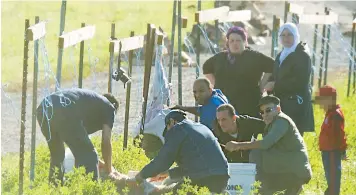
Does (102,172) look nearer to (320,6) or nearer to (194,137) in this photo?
(194,137)

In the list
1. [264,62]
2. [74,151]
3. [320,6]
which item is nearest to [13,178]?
[74,151]

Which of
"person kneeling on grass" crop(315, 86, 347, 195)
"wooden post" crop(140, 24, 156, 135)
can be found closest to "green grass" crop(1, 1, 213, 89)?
"wooden post" crop(140, 24, 156, 135)

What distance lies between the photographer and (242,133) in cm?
1022

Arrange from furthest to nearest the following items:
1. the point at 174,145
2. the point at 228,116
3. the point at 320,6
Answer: the point at 320,6
the point at 228,116
the point at 174,145

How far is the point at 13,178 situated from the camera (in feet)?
35.2

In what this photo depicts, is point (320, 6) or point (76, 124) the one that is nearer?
point (76, 124)

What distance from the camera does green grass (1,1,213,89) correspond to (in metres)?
20.7

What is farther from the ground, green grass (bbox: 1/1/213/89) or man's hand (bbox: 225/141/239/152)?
green grass (bbox: 1/1/213/89)

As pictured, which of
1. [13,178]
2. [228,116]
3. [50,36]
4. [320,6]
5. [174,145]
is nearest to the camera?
[174,145]

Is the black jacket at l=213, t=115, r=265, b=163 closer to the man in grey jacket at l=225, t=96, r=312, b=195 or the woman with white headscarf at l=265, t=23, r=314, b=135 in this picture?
the man in grey jacket at l=225, t=96, r=312, b=195

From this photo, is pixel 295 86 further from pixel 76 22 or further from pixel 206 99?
pixel 76 22

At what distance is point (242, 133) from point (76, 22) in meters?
14.2

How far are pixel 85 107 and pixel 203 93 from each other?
1.15m

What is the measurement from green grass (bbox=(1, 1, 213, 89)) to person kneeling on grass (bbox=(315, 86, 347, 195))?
9.76 meters
